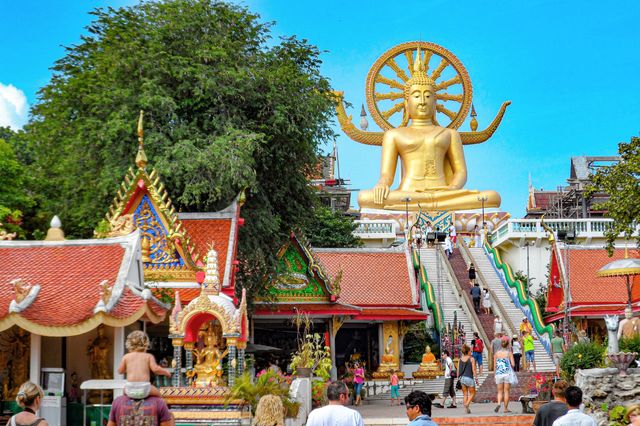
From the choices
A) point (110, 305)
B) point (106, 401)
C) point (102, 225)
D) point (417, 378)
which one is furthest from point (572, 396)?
point (417, 378)

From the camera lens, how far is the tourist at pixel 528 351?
Result: 89.8 ft

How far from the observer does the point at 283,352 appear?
31.1 meters

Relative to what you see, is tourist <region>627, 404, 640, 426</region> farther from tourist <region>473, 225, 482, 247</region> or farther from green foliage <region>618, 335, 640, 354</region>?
tourist <region>473, 225, 482, 247</region>

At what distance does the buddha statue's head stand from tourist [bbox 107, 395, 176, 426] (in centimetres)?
4137

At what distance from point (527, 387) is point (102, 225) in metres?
8.79

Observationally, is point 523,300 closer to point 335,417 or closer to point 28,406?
point 335,417

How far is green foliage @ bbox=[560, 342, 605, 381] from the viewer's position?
65.0ft

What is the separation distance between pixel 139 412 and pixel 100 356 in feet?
29.0

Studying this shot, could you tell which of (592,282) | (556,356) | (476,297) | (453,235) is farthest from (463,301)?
(453,235)

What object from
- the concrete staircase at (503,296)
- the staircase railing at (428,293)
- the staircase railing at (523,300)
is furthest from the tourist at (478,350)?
the staircase railing at (428,293)

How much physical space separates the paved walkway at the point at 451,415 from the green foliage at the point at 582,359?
111 cm

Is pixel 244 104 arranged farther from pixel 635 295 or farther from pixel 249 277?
pixel 635 295

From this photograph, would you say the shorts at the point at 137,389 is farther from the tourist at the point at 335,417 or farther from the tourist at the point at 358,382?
the tourist at the point at 358,382

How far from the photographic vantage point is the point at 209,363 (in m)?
Result: 18.0
